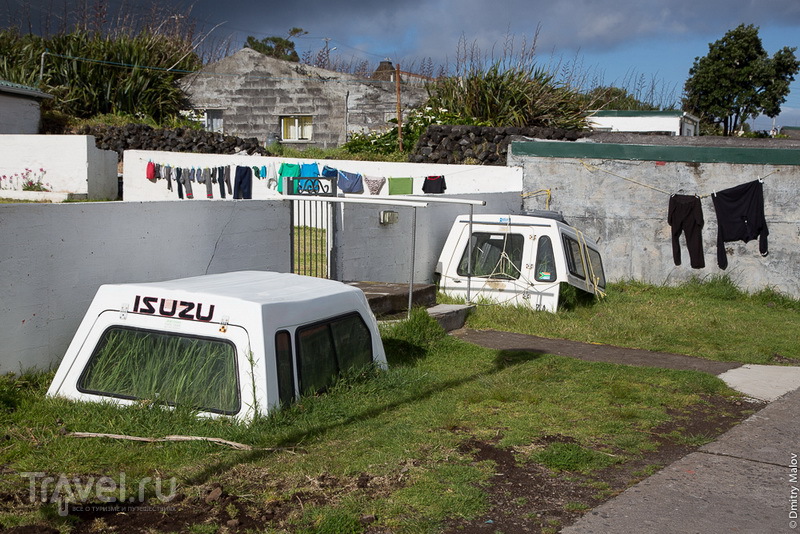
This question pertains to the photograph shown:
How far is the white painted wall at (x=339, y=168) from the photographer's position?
16.5 metres

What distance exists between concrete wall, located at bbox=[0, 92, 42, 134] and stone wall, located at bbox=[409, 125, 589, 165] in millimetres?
13632

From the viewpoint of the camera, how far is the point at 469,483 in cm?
508

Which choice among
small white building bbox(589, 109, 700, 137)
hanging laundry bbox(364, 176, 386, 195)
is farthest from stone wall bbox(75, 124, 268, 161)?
small white building bbox(589, 109, 700, 137)

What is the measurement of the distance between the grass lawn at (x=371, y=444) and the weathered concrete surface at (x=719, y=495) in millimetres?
203

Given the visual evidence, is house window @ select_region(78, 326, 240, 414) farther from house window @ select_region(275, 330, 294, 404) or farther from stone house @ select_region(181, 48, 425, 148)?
stone house @ select_region(181, 48, 425, 148)

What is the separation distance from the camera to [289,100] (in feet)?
95.4

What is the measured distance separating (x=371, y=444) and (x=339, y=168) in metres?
14.2

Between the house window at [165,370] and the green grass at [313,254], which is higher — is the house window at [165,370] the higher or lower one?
the lower one

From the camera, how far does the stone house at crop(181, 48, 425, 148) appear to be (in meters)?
27.9

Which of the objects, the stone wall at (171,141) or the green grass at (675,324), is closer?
the green grass at (675,324)

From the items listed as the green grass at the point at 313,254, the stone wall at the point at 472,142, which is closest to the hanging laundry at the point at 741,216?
the stone wall at the point at 472,142

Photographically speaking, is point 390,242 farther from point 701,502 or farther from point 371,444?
point 701,502

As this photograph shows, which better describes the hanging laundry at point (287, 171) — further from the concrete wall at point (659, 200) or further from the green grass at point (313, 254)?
the green grass at point (313, 254)

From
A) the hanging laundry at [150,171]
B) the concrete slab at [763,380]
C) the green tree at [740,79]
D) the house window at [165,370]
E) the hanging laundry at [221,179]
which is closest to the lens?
the house window at [165,370]
